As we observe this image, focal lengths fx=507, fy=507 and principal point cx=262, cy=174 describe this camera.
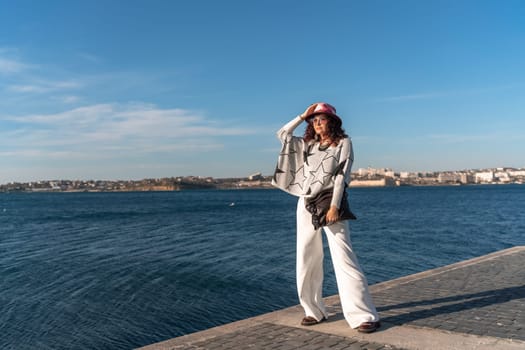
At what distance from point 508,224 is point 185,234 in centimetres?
2435

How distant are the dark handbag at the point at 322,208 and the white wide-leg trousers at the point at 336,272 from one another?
9cm

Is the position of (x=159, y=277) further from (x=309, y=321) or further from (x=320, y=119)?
(x=320, y=119)

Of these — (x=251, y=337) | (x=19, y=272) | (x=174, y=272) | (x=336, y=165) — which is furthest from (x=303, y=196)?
(x=19, y=272)

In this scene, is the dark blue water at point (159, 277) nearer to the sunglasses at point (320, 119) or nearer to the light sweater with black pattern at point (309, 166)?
the light sweater with black pattern at point (309, 166)

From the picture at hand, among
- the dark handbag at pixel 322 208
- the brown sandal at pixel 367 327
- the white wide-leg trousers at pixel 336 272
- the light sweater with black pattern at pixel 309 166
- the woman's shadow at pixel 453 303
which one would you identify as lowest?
the woman's shadow at pixel 453 303

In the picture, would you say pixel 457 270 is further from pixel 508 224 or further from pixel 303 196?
pixel 508 224

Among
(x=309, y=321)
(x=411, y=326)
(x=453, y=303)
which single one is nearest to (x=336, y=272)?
(x=309, y=321)

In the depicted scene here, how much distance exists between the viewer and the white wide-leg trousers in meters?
5.79

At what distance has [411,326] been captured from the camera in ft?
19.2

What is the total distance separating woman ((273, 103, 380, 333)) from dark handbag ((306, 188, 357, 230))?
0.05 m

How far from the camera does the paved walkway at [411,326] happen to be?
5258 mm

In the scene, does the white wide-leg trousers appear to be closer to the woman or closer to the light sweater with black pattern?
the woman

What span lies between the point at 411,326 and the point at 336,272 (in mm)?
1042

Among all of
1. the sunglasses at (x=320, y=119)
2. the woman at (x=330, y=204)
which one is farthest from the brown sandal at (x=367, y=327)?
the sunglasses at (x=320, y=119)
